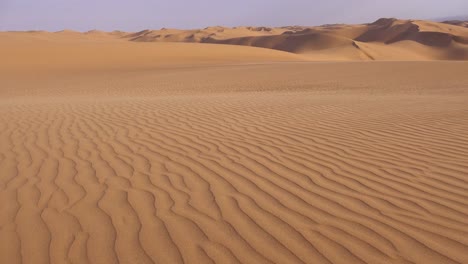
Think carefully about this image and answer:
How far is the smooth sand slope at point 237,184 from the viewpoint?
2.82 meters

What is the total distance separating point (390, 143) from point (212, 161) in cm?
222

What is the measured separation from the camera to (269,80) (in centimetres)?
1786

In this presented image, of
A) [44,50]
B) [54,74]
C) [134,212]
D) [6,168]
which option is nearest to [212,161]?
[134,212]

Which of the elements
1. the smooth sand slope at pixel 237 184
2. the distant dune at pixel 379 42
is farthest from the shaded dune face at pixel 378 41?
the smooth sand slope at pixel 237 184

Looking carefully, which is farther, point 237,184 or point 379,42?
point 379,42

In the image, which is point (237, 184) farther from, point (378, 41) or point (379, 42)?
point (378, 41)

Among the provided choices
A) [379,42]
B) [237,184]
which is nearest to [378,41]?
[379,42]

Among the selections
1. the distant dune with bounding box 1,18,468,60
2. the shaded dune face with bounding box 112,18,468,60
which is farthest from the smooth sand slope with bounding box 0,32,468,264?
the shaded dune face with bounding box 112,18,468,60

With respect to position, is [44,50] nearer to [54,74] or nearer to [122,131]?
[54,74]

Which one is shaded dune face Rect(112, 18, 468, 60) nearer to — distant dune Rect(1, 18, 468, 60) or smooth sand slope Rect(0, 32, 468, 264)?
distant dune Rect(1, 18, 468, 60)

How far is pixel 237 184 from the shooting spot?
3.96 meters

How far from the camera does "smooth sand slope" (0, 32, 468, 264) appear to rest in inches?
111

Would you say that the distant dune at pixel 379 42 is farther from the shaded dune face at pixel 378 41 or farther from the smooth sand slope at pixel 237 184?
the smooth sand slope at pixel 237 184

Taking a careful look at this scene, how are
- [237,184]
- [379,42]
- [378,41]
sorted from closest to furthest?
[237,184], [379,42], [378,41]
